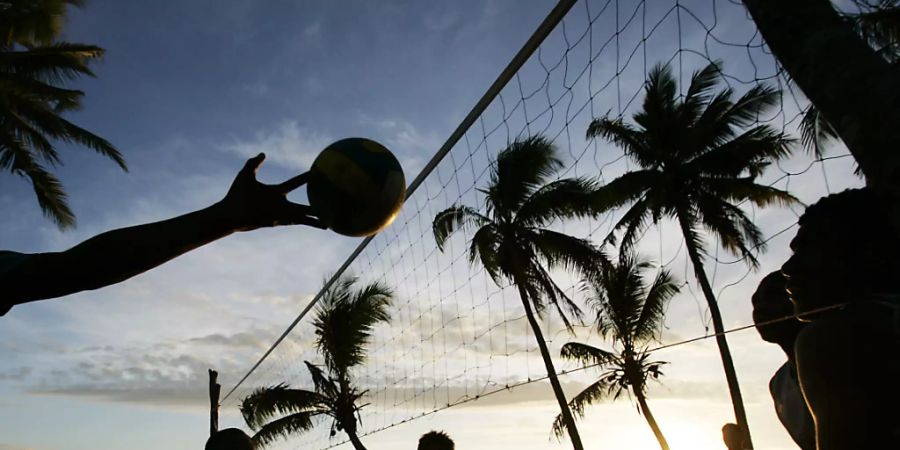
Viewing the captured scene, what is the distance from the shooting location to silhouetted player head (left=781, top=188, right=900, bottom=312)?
49.9 inches

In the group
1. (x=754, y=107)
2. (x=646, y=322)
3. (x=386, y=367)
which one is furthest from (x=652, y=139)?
(x=386, y=367)

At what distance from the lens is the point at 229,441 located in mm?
3709

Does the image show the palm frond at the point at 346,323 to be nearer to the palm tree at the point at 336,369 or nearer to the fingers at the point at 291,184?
the palm tree at the point at 336,369

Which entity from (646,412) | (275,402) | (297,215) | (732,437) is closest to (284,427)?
(275,402)

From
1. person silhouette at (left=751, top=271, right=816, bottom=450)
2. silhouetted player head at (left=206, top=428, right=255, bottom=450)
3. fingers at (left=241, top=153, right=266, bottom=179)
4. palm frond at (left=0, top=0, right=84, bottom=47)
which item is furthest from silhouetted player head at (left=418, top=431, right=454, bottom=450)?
palm frond at (left=0, top=0, right=84, bottom=47)

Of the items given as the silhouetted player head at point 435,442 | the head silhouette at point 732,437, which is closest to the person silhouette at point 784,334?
the silhouetted player head at point 435,442

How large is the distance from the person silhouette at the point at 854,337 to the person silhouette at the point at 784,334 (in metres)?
0.66

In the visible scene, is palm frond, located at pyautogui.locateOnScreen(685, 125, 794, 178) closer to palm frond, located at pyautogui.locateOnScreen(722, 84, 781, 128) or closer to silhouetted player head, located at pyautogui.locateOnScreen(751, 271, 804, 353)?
palm frond, located at pyautogui.locateOnScreen(722, 84, 781, 128)

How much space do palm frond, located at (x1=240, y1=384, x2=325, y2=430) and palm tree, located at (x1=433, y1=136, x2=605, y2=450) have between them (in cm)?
468

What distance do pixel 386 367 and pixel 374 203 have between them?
8.17 metres

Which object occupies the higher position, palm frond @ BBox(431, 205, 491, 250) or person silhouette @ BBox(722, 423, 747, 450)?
palm frond @ BBox(431, 205, 491, 250)

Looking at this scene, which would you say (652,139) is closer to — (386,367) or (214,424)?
(386,367)

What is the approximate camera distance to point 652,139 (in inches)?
550

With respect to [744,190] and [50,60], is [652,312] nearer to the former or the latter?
[744,190]
